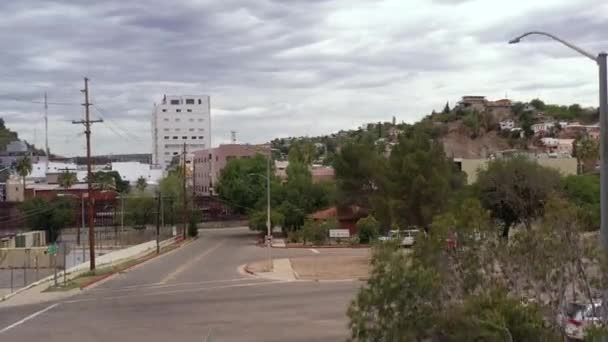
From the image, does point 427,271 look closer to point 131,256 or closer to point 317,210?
point 131,256

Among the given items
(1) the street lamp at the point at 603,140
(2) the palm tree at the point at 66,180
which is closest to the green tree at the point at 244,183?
(2) the palm tree at the point at 66,180

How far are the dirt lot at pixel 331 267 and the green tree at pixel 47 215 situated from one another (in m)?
48.2

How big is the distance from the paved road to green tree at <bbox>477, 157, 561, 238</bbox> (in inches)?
999

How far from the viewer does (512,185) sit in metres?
63.5

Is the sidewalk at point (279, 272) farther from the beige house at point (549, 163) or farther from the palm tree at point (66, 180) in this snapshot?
the palm tree at point (66, 180)

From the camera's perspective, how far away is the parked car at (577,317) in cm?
1201

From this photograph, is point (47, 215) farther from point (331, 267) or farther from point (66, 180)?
point (331, 267)

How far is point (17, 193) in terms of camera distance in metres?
132

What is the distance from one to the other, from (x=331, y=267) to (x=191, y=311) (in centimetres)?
1969

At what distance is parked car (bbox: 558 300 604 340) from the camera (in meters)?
12.0

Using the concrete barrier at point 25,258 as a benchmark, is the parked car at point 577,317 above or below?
above

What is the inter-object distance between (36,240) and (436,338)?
239ft

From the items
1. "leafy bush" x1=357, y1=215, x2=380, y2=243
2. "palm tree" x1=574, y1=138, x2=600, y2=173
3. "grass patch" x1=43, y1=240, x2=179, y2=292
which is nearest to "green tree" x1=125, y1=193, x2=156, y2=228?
"grass patch" x1=43, y1=240, x2=179, y2=292

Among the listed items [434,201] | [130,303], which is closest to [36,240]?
[434,201]
